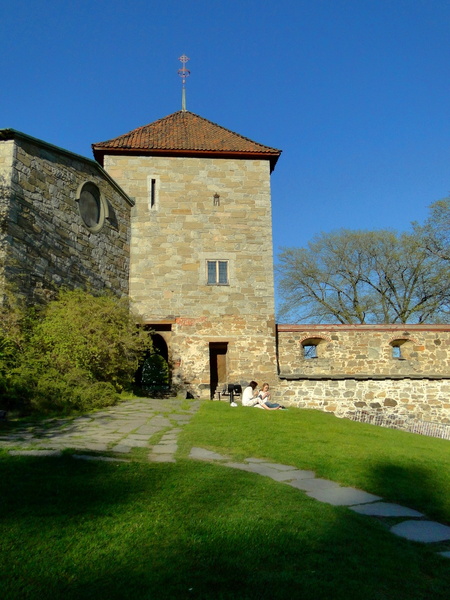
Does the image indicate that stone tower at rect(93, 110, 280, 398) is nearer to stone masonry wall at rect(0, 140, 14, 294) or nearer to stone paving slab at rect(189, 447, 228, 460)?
stone masonry wall at rect(0, 140, 14, 294)

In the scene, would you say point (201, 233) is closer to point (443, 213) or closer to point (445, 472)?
point (445, 472)

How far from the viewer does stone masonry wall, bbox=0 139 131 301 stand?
10.7 meters

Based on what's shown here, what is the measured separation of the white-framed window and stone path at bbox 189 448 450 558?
32.6 ft

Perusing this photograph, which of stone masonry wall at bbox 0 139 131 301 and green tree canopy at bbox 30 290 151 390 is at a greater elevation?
stone masonry wall at bbox 0 139 131 301

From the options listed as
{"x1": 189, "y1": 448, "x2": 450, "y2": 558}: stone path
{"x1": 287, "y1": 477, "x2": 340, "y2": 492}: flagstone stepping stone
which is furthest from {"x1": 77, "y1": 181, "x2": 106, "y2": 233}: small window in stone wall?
{"x1": 287, "y1": 477, "x2": 340, "y2": 492}: flagstone stepping stone

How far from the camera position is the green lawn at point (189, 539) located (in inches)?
103

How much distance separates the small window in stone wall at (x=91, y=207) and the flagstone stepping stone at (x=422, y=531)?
11420mm

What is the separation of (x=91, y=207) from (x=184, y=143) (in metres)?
4.67

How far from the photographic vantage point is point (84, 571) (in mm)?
2674

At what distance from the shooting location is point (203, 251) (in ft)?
52.0

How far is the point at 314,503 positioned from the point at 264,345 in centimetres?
1119

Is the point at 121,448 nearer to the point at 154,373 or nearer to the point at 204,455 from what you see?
the point at 204,455

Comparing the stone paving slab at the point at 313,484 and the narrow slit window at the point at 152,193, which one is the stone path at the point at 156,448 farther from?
the narrow slit window at the point at 152,193

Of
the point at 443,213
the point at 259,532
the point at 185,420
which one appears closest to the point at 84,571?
the point at 259,532
